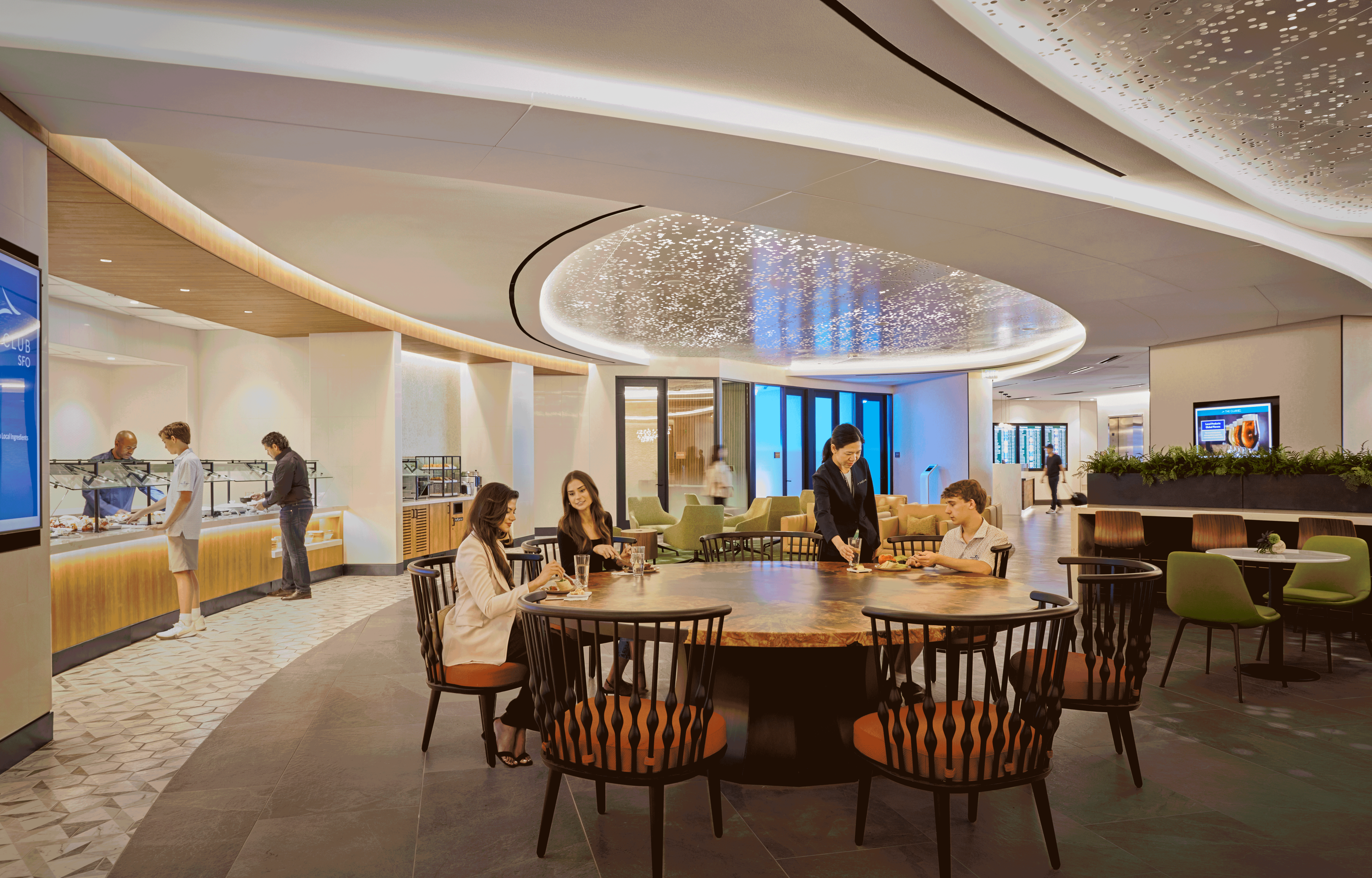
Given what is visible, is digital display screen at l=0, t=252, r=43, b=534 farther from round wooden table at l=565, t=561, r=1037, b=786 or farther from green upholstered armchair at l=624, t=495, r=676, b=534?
green upholstered armchair at l=624, t=495, r=676, b=534

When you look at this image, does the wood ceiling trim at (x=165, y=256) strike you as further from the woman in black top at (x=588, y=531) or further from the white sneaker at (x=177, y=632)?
the woman in black top at (x=588, y=531)

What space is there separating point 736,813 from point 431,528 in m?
8.44

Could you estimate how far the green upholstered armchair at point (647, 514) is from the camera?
1223cm

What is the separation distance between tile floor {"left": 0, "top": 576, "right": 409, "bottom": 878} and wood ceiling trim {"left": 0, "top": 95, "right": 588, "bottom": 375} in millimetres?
2866

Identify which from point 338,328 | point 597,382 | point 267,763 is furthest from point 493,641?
point 597,382

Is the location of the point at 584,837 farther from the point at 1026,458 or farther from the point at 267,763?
the point at 1026,458

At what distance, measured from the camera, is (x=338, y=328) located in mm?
9305

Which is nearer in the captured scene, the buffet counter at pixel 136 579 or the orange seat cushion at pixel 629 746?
the orange seat cushion at pixel 629 746

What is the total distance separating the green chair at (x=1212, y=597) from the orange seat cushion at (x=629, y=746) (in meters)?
3.64

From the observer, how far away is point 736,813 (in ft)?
9.76

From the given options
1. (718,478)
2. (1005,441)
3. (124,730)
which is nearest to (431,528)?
(718,478)

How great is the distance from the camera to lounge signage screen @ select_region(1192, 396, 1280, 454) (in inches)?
371

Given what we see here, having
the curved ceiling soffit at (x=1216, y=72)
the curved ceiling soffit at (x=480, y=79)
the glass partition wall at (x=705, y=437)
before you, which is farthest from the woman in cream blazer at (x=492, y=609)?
the glass partition wall at (x=705, y=437)

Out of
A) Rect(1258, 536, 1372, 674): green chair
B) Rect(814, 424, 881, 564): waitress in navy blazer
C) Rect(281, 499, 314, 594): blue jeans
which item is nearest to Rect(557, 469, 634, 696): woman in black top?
Rect(814, 424, 881, 564): waitress in navy blazer
